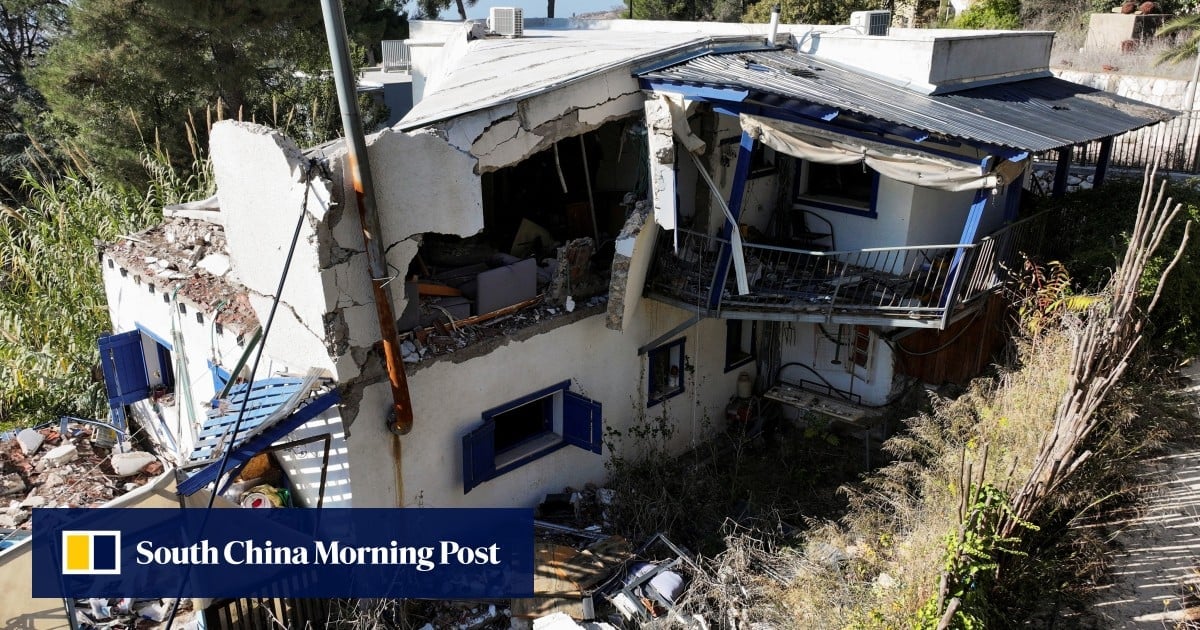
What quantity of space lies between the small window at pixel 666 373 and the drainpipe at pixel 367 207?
4.13 meters

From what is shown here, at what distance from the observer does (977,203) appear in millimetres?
9445

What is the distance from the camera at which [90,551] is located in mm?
8047

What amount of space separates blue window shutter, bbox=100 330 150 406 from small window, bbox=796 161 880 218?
962 cm

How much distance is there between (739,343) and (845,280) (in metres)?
2.63

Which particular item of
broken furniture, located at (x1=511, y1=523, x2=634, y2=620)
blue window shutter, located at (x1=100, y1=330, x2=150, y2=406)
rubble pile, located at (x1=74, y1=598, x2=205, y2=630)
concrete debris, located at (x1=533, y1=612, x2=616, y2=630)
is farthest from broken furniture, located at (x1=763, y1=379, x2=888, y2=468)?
blue window shutter, located at (x1=100, y1=330, x2=150, y2=406)

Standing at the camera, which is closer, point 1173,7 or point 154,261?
point 154,261

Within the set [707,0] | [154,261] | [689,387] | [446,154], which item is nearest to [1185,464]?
[689,387]

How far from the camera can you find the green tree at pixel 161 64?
16781 mm

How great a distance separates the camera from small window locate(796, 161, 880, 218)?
461 inches

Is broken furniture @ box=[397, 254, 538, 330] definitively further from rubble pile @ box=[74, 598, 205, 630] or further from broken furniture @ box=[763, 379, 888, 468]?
broken furniture @ box=[763, 379, 888, 468]

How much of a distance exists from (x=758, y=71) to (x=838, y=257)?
3.05 metres

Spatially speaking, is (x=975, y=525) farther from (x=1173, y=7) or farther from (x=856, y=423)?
(x=1173, y=7)

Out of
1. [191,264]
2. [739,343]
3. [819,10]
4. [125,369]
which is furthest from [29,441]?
[819,10]

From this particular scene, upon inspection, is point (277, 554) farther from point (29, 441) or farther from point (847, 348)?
point (847, 348)
